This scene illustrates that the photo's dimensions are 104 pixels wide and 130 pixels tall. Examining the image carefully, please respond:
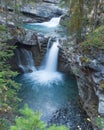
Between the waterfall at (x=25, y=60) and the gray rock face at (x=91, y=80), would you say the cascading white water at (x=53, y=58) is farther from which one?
the gray rock face at (x=91, y=80)

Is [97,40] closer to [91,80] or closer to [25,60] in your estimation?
[91,80]

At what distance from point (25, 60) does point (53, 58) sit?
2.80 metres

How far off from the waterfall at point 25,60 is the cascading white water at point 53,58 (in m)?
1.62

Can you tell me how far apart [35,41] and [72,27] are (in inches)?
208

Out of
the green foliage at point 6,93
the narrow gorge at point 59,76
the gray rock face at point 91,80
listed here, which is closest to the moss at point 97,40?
the narrow gorge at point 59,76

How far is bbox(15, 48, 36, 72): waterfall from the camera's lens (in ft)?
72.8

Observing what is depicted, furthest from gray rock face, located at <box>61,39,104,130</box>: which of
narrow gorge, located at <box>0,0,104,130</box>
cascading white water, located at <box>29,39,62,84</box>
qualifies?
cascading white water, located at <box>29,39,62,84</box>

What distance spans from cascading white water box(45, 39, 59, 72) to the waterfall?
1618mm

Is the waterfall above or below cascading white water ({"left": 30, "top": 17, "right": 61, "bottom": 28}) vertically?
below

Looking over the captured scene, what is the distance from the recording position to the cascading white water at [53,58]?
73.0ft

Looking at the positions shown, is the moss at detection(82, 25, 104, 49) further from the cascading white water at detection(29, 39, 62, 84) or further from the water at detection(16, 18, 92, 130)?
the cascading white water at detection(29, 39, 62, 84)

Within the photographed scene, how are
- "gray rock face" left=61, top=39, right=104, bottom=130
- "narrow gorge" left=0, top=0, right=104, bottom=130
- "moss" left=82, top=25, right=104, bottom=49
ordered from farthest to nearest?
"narrow gorge" left=0, top=0, right=104, bottom=130 → "moss" left=82, top=25, right=104, bottom=49 → "gray rock face" left=61, top=39, right=104, bottom=130

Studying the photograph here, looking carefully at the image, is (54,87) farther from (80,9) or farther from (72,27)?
(80,9)

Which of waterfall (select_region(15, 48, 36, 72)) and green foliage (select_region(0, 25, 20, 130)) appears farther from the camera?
waterfall (select_region(15, 48, 36, 72))
